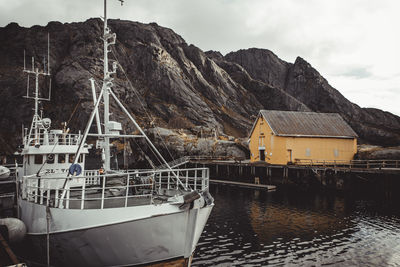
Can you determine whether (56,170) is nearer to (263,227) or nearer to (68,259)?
(68,259)

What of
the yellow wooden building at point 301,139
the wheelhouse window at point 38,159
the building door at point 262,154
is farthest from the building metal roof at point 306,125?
the wheelhouse window at point 38,159

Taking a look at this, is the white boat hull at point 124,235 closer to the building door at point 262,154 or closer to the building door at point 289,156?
the building door at point 289,156

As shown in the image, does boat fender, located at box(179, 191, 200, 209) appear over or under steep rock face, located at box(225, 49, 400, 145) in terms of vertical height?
under

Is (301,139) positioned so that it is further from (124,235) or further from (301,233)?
(124,235)

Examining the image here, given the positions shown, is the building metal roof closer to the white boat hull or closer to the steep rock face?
the white boat hull

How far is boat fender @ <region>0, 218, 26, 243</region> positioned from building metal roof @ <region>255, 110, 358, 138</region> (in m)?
30.5

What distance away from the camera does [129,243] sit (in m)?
8.36

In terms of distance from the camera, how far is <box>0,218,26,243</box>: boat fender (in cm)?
1030

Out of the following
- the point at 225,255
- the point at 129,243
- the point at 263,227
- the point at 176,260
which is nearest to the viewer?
the point at 129,243

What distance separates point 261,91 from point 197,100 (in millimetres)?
34451

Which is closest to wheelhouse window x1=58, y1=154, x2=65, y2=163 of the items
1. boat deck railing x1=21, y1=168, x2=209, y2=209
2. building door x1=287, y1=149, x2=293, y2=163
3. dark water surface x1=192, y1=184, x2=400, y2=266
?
boat deck railing x1=21, y1=168, x2=209, y2=209

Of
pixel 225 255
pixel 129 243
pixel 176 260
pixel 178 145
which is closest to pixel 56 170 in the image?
pixel 129 243

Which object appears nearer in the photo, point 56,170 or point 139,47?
point 56,170

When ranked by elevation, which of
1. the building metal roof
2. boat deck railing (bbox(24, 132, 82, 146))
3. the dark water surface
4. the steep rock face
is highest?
the steep rock face
